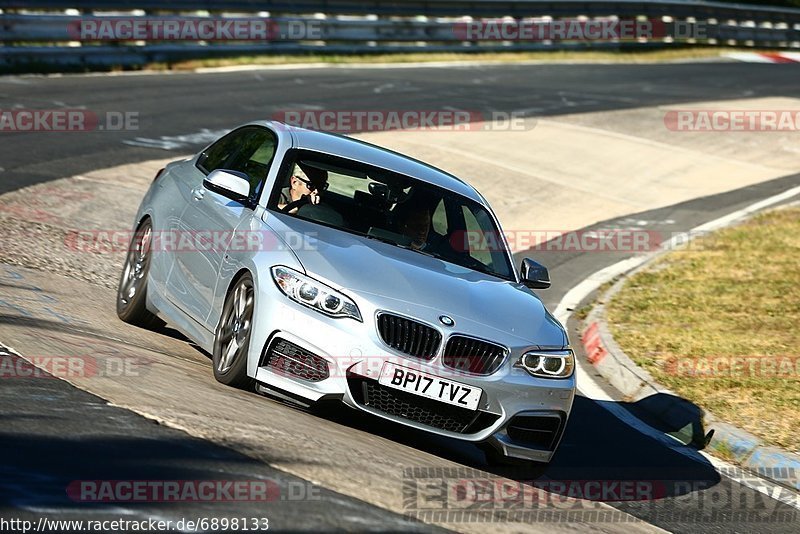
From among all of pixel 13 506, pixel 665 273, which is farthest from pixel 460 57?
pixel 13 506

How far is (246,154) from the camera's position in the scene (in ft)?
28.2

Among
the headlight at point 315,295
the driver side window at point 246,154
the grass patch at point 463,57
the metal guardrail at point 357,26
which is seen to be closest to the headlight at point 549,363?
the headlight at point 315,295

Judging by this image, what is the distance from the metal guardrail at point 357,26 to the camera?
22641 mm

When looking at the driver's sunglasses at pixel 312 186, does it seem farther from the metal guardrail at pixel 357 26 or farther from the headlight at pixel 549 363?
the metal guardrail at pixel 357 26

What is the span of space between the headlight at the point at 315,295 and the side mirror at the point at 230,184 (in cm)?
103

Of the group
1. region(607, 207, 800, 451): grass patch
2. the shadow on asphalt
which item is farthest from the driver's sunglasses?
region(607, 207, 800, 451): grass patch

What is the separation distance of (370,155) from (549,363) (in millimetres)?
2136

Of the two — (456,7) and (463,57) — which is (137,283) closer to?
(463,57)

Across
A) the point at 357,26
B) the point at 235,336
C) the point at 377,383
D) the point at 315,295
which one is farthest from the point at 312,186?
the point at 357,26

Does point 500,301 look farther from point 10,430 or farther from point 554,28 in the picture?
point 554,28

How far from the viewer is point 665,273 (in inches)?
546

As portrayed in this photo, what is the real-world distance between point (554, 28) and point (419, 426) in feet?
94.3

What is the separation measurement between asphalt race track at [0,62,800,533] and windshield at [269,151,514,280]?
1157 mm

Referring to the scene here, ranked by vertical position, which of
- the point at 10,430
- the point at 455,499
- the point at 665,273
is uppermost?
the point at 10,430
